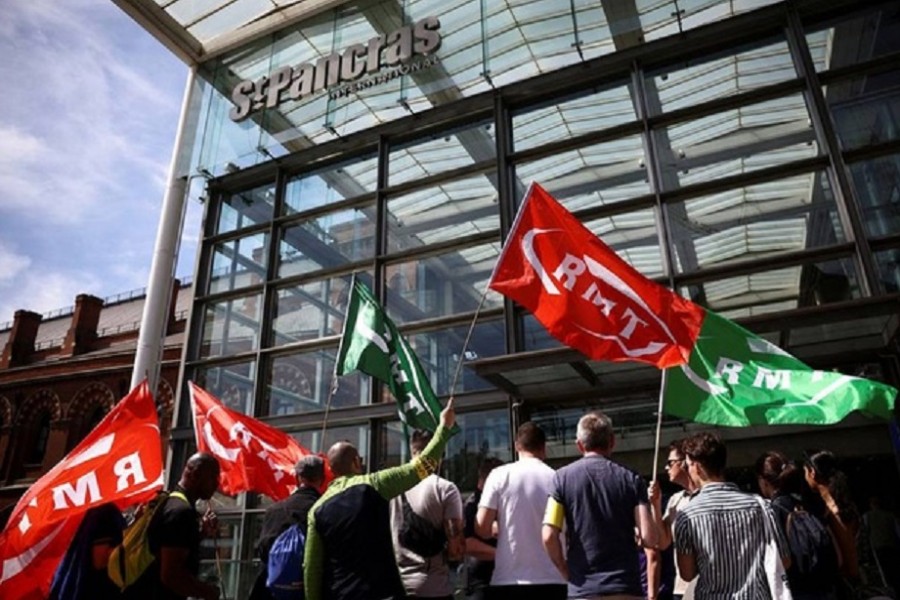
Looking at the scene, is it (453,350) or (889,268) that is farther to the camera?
(453,350)

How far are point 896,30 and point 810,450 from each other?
5.84m

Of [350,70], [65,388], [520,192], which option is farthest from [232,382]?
[65,388]

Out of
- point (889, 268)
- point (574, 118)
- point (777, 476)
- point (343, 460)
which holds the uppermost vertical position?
point (574, 118)

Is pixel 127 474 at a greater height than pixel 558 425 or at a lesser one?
Result: lesser

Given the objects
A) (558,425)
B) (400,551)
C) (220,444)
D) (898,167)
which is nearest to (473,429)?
(558,425)

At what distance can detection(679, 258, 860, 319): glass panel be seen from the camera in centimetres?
816

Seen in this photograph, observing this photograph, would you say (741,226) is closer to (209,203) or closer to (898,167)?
(898,167)

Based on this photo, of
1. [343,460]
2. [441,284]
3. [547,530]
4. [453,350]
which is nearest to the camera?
[547,530]

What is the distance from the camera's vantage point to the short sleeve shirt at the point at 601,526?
3.62m

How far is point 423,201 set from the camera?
11.4 meters

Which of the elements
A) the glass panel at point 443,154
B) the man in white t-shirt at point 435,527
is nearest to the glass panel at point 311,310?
the glass panel at point 443,154

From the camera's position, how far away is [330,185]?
12.6 m

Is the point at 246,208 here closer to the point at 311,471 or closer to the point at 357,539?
the point at 311,471

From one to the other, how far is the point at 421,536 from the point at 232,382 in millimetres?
8349
